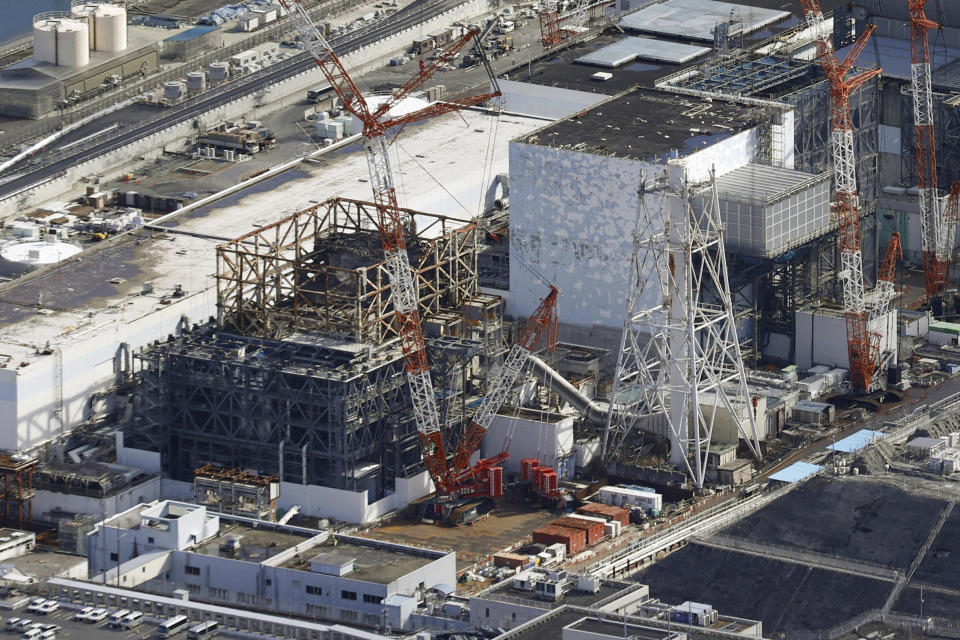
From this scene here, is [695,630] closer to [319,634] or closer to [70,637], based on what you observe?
[319,634]

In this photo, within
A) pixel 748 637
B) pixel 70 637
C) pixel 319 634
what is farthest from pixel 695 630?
pixel 70 637

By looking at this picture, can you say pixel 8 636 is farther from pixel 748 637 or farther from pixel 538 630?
pixel 748 637

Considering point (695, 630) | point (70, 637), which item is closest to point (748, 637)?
point (695, 630)

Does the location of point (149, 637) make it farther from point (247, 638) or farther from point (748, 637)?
point (748, 637)

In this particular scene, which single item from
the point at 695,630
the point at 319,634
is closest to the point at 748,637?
the point at 695,630

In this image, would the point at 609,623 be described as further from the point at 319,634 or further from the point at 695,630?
the point at 319,634

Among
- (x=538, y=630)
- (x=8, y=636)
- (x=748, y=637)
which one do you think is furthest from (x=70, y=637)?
(x=748, y=637)
